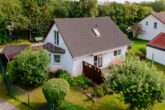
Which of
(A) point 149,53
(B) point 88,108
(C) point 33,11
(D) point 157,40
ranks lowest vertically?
(B) point 88,108

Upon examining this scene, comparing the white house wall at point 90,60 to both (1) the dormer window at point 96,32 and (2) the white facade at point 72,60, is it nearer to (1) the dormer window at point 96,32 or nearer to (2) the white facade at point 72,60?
(2) the white facade at point 72,60

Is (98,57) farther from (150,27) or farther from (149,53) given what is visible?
(150,27)

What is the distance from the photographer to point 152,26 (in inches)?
1356

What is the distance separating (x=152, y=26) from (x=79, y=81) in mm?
25501

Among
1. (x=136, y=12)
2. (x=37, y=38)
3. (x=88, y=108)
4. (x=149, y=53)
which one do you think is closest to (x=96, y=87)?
(x=88, y=108)

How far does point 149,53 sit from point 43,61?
1680 centimetres

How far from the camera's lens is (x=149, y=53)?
24.5 m

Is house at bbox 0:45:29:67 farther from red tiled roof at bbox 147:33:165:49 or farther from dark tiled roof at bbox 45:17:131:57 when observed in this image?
red tiled roof at bbox 147:33:165:49

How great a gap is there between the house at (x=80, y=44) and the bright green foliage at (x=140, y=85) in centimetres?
722

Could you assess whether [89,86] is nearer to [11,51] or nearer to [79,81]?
[79,81]

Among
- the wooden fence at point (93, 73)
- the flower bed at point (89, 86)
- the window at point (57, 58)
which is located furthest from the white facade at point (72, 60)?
the flower bed at point (89, 86)

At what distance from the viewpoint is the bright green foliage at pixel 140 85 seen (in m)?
9.90

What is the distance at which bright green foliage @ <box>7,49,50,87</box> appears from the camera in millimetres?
14758

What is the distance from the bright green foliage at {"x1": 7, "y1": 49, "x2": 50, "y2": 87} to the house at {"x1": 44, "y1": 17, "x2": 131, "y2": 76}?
9.32 ft
